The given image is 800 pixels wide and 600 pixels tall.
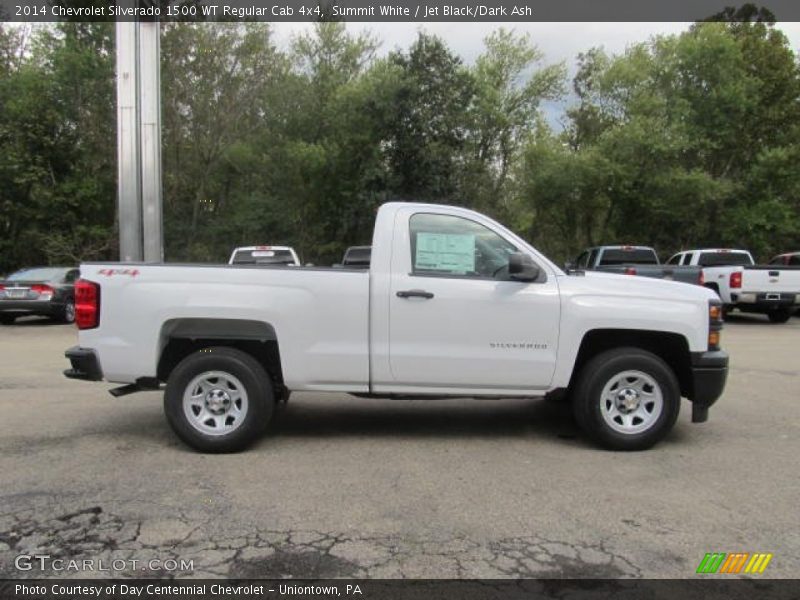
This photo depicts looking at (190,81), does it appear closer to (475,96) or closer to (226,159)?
(226,159)

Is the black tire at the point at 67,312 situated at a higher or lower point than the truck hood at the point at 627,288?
lower

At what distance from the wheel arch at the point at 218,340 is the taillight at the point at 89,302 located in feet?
1.79

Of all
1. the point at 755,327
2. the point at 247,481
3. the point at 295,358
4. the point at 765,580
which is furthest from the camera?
the point at 755,327

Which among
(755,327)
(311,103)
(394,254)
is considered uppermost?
(311,103)

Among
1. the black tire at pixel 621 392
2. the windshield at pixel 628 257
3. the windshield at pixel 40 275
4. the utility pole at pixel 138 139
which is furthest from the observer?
the windshield at pixel 628 257

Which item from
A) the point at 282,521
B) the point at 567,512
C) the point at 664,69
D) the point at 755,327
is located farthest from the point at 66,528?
Answer: the point at 664,69

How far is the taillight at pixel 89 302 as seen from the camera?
568cm

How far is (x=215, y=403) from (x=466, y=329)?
83.6 inches

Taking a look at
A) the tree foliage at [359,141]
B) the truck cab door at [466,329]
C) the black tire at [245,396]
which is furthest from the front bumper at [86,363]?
the tree foliage at [359,141]

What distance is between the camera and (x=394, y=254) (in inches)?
230

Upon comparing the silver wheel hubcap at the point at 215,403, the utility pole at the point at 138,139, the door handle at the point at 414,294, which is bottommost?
the silver wheel hubcap at the point at 215,403

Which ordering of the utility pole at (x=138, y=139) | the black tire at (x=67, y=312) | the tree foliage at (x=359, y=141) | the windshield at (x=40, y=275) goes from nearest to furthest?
the utility pole at (x=138, y=139), the windshield at (x=40, y=275), the black tire at (x=67, y=312), the tree foliage at (x=359, y=141)

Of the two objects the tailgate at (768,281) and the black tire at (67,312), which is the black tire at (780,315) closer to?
the tailgate at (768,281)

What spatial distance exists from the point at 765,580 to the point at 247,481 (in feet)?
10.7
